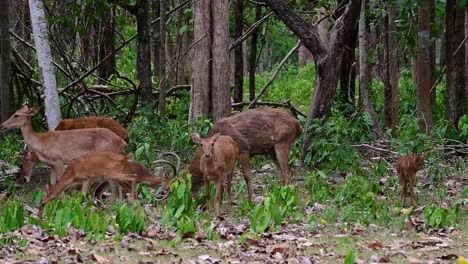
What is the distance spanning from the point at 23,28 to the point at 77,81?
2.35 meters

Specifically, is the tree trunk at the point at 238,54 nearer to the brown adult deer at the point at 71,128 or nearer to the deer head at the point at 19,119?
the brown adult deer at the point at 71,128

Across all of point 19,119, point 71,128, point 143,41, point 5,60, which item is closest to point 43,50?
point 19,119

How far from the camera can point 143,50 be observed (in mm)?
17609

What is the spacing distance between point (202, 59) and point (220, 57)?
31cm

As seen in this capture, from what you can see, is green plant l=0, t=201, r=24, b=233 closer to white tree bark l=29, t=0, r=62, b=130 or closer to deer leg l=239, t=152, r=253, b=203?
deer leg l=239, t=152, r=253, b=203

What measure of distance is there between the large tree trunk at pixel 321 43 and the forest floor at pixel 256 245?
4.86 m

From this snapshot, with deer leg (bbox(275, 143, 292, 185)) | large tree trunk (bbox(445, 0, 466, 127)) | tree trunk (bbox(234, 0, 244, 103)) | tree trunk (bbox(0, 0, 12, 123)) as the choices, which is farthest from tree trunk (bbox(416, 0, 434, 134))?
tree trunk (bbox(0, 0, 12, 123))

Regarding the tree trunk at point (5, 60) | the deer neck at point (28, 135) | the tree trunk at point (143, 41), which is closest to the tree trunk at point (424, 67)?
the tree trunk at point (143, 41)

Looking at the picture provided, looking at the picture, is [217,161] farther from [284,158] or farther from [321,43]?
[321,43]

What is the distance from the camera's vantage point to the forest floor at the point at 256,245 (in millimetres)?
8109

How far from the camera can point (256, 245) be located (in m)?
8.56

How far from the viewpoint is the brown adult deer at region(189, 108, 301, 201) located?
1251cm

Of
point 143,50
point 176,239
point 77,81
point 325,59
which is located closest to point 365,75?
point 325,59

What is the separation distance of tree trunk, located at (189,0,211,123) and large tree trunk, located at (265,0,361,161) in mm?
2234
